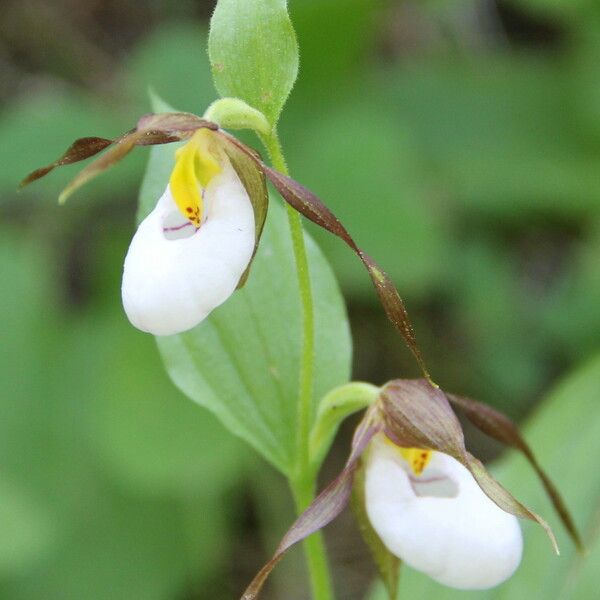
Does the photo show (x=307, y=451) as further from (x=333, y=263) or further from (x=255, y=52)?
(x=333, y=263)

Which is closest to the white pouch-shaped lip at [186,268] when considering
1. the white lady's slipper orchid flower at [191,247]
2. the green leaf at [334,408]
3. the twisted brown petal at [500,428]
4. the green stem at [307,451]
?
the white lady's slipper orchid flower at [191,247]

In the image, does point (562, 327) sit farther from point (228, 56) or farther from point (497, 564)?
point (228, 56)

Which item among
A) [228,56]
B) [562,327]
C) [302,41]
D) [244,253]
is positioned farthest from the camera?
[302,41]

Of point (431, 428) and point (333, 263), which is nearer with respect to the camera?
point (431, 428)

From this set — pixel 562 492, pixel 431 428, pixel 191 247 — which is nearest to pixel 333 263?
pixel 562 492

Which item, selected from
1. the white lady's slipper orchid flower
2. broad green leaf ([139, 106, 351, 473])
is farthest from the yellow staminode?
broad green leaf ([139, 106, 351, 473])

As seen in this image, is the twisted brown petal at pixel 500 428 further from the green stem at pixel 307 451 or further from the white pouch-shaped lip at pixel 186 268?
the white pouch-shaped lip at pixel 186 268

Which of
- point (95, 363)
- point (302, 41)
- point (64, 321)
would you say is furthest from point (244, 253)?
point (302, 41)
